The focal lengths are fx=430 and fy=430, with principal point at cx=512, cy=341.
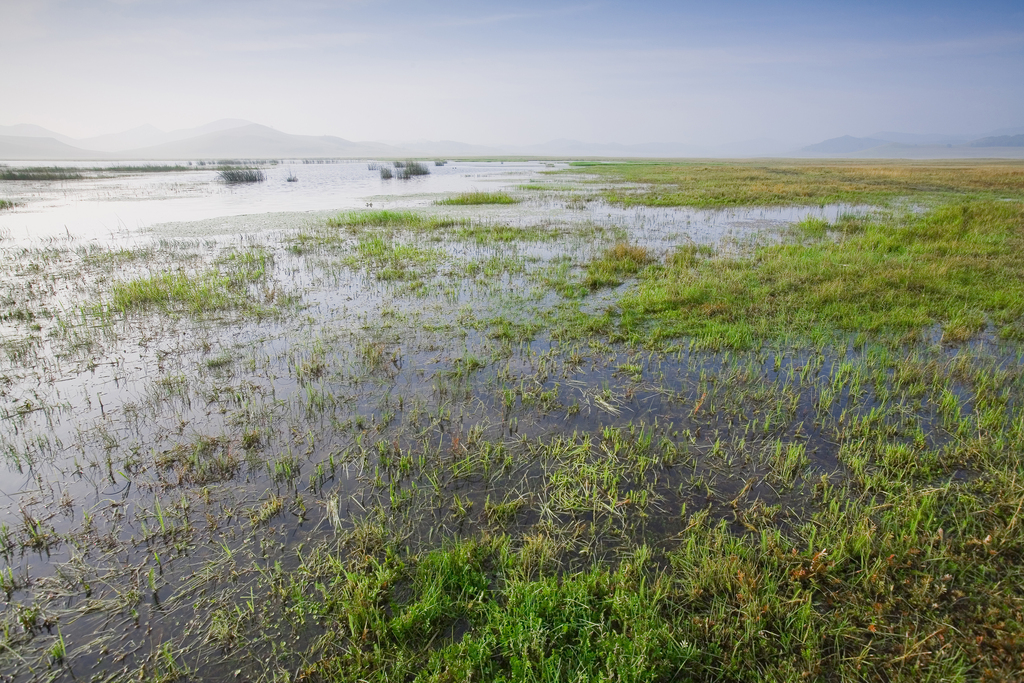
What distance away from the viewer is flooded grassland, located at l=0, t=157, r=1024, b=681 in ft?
11.3

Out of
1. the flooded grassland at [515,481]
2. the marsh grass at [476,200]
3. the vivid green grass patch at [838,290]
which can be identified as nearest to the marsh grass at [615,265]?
the vivid green grass patch at [838,290]

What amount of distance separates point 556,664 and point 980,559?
4128 mm

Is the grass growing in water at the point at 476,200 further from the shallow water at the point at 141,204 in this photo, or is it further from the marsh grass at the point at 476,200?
the shallow water at the point at 141,204

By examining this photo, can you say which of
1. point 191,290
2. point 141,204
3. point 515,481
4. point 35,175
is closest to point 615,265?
point 515,481

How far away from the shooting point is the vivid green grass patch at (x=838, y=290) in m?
9.73

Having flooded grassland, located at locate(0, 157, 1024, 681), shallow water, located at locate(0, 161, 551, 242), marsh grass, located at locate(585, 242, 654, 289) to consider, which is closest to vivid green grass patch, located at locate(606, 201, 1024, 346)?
flooded grassland, located at locate(0, 157, 1024, 681)

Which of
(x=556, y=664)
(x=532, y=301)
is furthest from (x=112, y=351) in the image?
(x=556, y=664)

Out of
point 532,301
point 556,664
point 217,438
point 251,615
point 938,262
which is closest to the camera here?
point 556,664

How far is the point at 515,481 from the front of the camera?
5.39m

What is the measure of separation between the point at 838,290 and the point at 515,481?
1102cm

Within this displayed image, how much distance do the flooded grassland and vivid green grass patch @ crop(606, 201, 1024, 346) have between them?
0.39 feet

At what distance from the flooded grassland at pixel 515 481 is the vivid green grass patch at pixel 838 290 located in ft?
0.39

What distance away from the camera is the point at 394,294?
12.4 meters

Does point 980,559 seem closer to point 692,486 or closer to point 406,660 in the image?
point 692,486
